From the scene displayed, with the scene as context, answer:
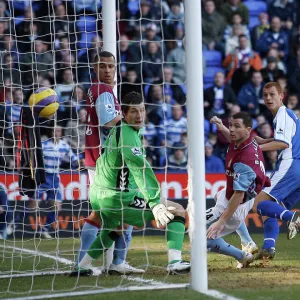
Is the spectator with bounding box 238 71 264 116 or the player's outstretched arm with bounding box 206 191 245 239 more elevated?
the spectator with bounding box 238 71 264 116

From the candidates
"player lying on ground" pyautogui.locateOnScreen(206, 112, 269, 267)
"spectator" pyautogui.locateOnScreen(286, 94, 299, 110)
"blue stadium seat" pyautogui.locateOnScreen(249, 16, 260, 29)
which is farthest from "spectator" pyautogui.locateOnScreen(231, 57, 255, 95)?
"player lying on ground" pyautogui.locateOnScreen(206, 112, 269, 267)

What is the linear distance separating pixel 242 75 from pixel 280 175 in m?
7.53

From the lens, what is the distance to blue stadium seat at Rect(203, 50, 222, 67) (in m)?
16.8

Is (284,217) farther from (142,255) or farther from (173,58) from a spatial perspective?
(173,58)

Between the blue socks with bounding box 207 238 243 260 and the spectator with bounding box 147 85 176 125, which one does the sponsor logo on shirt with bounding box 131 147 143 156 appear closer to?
the blue socks with bounding box 207 238 243 260

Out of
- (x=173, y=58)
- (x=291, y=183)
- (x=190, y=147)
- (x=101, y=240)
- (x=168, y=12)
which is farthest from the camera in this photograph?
(x=168, y=12)

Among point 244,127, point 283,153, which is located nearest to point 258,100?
point 283,153

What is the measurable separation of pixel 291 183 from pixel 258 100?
7.31 meters

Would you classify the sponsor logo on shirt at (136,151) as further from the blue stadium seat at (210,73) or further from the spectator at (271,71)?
the spectator at (271,71)

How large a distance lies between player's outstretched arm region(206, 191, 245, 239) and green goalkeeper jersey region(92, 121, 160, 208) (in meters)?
0.94

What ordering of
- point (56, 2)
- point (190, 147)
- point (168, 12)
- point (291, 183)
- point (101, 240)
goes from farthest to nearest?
point (168, 12), point (56, 2), point (291, 183), point (101, 240), point (190, 147)

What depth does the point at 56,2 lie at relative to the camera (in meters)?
14.0

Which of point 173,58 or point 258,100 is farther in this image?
point 258,100

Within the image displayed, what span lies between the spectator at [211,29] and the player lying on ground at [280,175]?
7840mm
